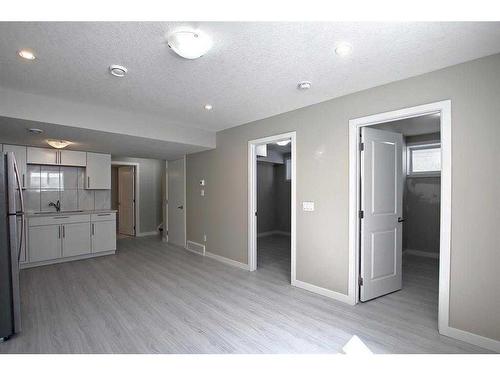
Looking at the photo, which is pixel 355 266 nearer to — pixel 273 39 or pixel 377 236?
pixel 377 236

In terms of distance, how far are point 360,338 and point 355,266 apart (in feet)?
2.65

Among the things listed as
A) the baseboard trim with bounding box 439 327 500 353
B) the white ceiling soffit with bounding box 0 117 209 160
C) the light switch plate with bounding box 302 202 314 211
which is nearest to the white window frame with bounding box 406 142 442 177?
the light switch plate with bounding box 302 202 314 211

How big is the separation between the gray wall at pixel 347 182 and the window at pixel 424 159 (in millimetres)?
3090

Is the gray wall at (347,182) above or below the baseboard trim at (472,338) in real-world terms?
above

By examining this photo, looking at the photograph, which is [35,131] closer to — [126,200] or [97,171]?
[97,171]

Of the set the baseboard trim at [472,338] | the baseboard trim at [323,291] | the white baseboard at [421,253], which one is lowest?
the white baseboard at [421,253]

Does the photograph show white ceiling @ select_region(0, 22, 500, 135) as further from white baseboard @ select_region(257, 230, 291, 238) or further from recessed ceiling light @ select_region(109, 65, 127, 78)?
white baseboard @ select_region(257, 230, 291, 238)

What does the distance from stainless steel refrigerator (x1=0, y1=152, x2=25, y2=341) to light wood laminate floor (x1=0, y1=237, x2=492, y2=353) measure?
6.7 inches

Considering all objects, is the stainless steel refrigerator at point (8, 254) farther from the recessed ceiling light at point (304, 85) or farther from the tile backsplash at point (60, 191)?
the tile backsplash at point (60, 191)

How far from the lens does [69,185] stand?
16.7 feet

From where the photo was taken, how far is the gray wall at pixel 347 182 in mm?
1997

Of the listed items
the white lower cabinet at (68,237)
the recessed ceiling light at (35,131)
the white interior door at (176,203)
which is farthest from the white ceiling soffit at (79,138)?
the white lower cabinet at (68,237)

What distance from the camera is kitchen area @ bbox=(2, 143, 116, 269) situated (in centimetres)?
421
